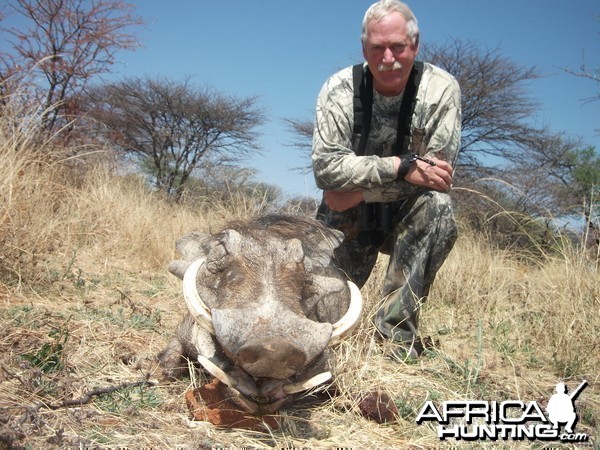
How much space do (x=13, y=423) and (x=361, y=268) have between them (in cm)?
245

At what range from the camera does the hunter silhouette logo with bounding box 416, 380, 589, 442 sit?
2238 mm

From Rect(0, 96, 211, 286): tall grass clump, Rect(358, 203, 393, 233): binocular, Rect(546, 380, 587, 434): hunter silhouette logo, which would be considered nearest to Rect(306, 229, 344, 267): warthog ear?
Rect(358, 203, 393, 233): binocular

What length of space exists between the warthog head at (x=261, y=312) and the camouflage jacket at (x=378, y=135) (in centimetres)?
58

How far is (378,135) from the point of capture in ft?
12.0

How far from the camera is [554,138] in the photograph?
475 inches

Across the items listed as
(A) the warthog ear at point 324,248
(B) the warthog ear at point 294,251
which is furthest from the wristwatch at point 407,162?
(B) the warthog ear at point 294,251

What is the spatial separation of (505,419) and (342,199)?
1656mm

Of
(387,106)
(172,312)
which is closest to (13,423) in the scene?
(172,312)

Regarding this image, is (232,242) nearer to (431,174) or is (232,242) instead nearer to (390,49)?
(431,174)

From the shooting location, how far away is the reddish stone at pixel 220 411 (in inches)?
83.7

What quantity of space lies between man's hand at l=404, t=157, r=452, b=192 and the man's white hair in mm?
826

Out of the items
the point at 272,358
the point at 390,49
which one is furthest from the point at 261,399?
the point at 390,49

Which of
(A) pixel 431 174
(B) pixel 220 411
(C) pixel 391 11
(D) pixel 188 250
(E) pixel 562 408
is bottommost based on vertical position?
(B) pixel 220 411

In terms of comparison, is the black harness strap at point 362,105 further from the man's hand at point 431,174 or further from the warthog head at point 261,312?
the warthog head at point 261,312
